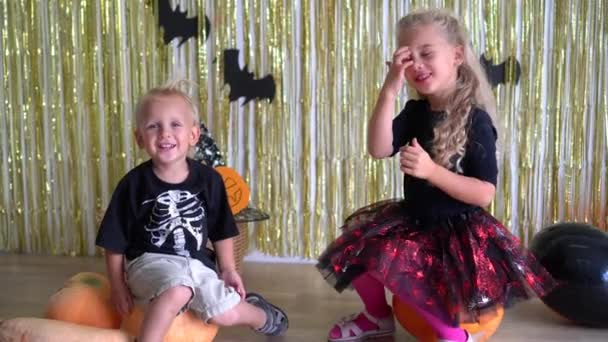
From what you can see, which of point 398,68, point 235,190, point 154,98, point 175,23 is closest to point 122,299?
point 154,98

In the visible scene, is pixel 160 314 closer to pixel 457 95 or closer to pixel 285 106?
pixel 457 95

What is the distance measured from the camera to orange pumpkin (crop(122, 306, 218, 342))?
1.43m

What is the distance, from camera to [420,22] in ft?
4.93

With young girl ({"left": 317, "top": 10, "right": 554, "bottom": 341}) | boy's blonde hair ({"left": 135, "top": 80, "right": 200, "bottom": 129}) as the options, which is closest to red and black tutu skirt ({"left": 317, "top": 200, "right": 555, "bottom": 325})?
young girl ({"left": 317, "top": 10, "right": 554, "bottom": 341})

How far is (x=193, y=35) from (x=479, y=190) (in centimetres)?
125

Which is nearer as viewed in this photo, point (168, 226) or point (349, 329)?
point (168, 226)

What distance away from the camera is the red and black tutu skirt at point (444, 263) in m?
1.40

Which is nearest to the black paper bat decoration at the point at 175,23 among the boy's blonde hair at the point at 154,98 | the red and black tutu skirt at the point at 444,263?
the boy's blonde hair at the point at 154,98

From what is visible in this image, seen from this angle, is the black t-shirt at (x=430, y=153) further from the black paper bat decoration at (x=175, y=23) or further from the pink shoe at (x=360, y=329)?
the black paper bat decoration at (x=175, y=23)

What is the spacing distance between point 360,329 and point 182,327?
18.6 inches

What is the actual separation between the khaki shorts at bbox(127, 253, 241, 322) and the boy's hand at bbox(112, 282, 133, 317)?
0.04 ft

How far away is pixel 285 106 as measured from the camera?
87.2 inches

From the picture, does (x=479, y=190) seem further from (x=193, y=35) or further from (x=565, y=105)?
(x=193, y=35)

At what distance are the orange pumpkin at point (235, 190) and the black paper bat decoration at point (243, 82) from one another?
1.24ft
